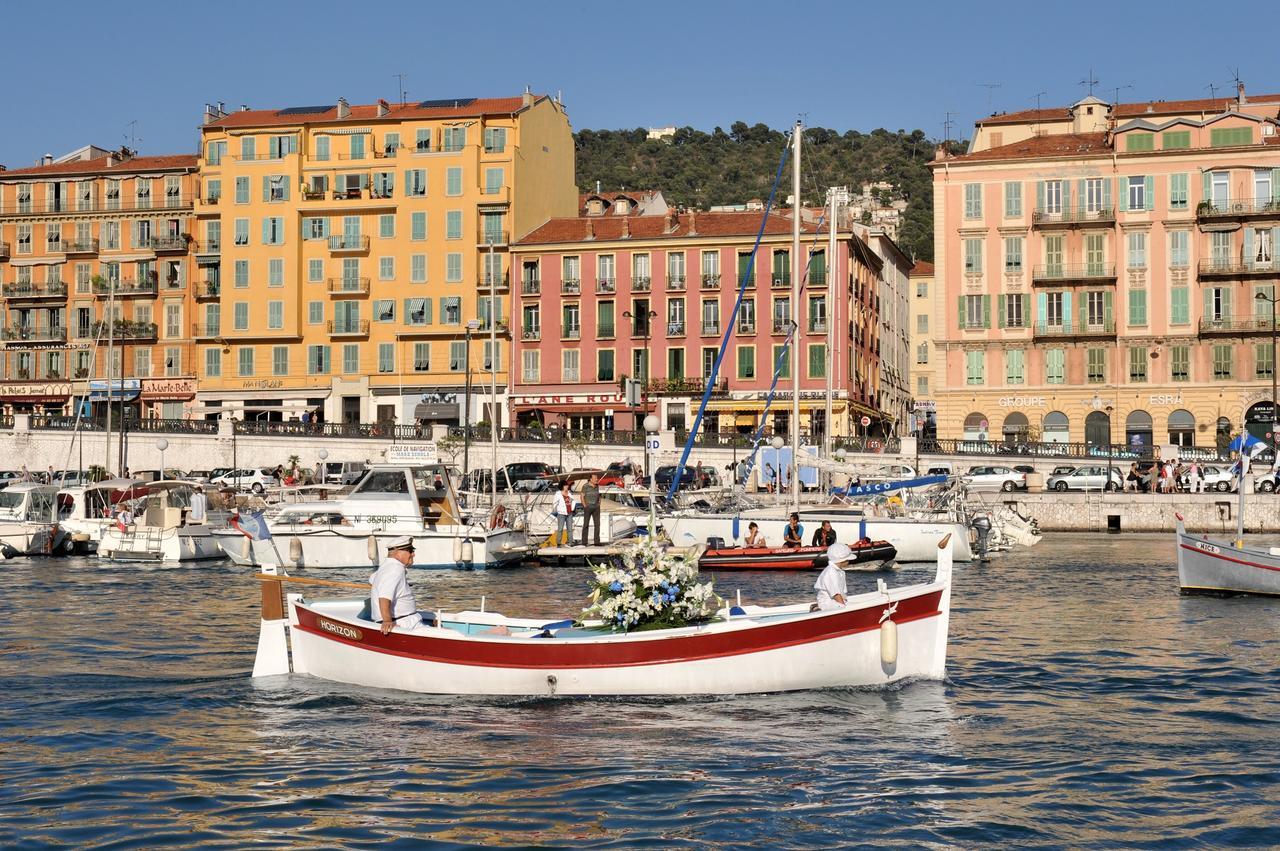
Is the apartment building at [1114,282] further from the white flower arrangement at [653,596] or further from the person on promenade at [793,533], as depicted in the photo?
the white flower arrangement at [653,596]

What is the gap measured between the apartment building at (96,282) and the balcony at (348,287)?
30.6ft

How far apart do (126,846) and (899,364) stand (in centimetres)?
8948

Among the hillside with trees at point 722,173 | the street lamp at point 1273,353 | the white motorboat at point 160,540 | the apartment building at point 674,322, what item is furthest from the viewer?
the hillside with trees at point 722,173

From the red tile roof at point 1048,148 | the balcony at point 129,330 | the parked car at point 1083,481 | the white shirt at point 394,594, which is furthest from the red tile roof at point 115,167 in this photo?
the white shirt at point 394,594

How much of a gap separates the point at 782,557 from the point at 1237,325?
46.4 metres

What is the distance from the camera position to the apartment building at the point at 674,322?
75.2 metres

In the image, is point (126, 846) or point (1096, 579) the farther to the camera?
point (1096, 579)

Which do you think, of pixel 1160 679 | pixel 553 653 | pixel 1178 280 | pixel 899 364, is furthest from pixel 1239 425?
pixel 553 653

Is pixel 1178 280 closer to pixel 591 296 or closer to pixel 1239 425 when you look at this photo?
pixel 1239 425

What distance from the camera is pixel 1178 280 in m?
72.6

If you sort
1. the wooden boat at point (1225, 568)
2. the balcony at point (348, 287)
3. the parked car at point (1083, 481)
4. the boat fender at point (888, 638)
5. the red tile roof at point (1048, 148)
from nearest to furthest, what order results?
the boat fender at point (888, 638), the wooden boat at point (1225, 568), the parked car at point (1083, 481), the red tile roof at point (1048, 148), the balcony at point (348, 287)

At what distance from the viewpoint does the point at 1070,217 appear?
73.6 meters

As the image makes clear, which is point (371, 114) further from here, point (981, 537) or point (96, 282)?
point (981, 537)

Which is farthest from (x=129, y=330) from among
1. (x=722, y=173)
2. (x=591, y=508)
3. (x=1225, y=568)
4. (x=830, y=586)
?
(x=722, y=173)
